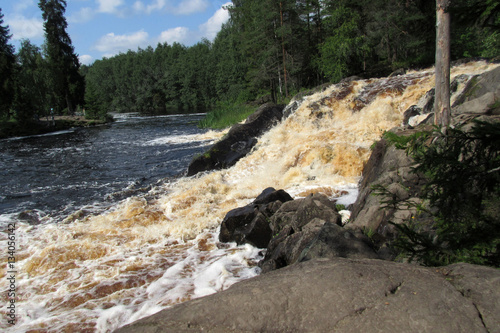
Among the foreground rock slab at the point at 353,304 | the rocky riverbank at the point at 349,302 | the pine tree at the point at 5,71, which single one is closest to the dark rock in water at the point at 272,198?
the rocky riverbank at the point at 349,302

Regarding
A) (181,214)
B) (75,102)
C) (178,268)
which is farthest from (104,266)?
(75,102)

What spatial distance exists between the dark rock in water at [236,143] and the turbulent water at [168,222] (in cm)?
64

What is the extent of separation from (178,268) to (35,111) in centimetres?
4092

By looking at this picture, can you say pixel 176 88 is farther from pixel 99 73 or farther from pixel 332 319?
pixel 332 319

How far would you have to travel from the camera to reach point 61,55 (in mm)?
51281

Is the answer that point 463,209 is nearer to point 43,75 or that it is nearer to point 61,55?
point 43,75

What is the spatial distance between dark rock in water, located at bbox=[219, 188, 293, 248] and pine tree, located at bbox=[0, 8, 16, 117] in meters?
42.9

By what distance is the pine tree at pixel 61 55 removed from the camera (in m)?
49.4

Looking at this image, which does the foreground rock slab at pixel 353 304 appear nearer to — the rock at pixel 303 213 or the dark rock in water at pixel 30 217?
the rock at pixel 303 213

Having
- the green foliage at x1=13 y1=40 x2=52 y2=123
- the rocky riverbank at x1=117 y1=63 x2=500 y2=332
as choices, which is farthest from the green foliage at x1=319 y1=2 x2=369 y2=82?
the green foliage at x1=13 y1=40 x2=52 y2=123

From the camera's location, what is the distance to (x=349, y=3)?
33625mm

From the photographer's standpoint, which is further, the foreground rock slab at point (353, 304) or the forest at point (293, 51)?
the forest at point (293, 51)

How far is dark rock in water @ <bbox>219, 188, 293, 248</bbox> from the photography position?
7.80 m

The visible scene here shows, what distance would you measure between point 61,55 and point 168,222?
54.5m
